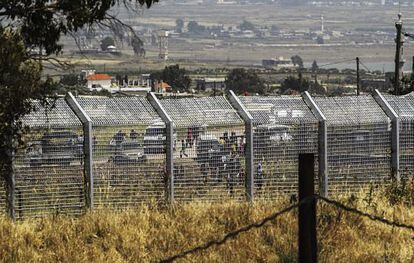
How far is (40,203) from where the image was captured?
17.7 metres

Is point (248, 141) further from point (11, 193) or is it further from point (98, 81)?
point (98, 81)

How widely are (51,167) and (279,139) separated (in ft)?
12.6

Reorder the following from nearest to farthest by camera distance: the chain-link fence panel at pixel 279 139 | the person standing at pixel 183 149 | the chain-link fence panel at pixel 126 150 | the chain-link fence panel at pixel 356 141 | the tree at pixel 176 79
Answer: the chain-link fence panel at pixel 126 150, the person standing at pixel 183 149, the chain-link fence panel at pixel 279 139, the chain-link fence panel at pixel 356 141, the tree at pixel 176 79

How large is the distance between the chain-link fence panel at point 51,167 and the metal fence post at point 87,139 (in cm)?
7

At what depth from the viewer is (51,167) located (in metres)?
17.8

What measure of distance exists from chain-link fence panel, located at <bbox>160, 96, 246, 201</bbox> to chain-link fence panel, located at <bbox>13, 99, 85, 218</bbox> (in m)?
1.55

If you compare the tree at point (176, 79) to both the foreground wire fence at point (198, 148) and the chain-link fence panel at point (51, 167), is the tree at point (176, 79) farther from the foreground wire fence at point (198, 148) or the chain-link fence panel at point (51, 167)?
the chain-link fence panel at point (51, 167)

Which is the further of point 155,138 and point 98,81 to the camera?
point 98,81

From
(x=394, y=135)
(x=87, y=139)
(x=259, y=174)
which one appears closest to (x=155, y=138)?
(x=87, y=139)

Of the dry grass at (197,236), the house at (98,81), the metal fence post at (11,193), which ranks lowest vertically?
the dry grass at (197,236)

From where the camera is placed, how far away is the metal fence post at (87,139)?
1786 centimetres

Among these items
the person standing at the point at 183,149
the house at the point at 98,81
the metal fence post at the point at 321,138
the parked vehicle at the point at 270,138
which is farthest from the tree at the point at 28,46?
the house at the point at 98,81

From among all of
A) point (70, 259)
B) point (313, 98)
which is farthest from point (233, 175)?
point (70, 259)

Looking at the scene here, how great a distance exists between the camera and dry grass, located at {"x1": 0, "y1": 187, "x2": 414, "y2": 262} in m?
14.7
